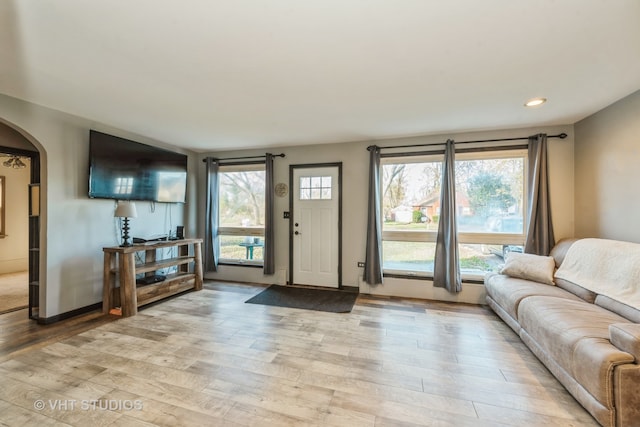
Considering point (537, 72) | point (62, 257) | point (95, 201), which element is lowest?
point (62, 257)

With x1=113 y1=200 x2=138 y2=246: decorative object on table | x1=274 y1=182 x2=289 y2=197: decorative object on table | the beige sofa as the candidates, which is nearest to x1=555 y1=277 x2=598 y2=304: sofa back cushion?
the beige sofa

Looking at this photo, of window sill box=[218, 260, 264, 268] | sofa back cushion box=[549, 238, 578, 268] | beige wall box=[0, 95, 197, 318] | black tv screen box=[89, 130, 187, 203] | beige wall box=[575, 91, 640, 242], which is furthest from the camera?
window sill box=[218, 260, 264, 268]

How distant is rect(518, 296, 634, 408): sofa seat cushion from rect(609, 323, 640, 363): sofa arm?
0.03m

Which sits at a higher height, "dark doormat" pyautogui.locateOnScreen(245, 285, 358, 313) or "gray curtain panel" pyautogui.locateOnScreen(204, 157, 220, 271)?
"gray curtain panel" pyautogui.locateOnScreen(204, 157, 220, 271)

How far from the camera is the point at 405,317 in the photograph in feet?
10.2

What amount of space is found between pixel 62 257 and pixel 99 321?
84cm

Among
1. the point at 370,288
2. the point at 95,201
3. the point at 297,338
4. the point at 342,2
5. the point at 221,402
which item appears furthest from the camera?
the point at 370,288

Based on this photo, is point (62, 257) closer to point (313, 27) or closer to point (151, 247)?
point (151, 247)

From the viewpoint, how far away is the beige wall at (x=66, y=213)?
279 cm

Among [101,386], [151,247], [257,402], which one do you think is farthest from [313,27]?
[151,247]

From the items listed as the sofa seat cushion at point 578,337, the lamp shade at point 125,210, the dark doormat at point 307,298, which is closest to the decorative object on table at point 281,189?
the dark doormat at point 307,298

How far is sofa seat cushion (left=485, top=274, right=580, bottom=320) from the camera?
254 centimetres

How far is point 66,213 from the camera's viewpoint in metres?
3.03

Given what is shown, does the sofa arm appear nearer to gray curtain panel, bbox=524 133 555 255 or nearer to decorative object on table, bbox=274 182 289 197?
gray curtain panel, bbox=524 133 555 255
